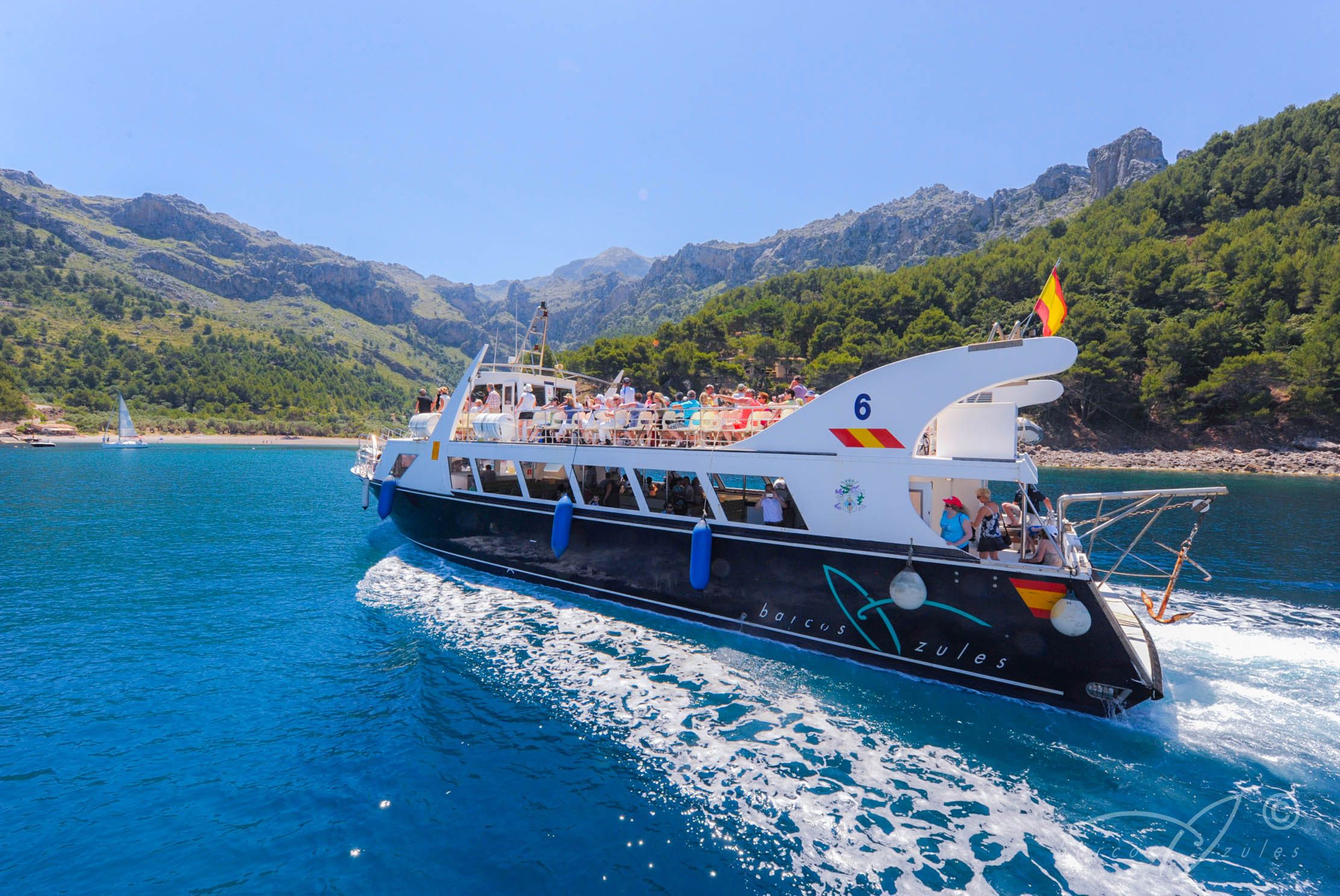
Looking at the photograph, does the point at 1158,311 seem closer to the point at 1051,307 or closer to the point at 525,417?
the point at 1051,307

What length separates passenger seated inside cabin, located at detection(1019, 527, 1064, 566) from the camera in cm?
908

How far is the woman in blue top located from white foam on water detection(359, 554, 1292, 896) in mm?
3098

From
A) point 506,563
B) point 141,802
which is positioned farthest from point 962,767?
point 506,563

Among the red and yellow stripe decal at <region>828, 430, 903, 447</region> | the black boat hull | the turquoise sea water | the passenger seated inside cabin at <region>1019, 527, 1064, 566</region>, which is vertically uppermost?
the red and yellow stripe decal at <region>828, 430, 903, 447</region>

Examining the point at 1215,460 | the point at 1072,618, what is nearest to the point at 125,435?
the point at 1072,618

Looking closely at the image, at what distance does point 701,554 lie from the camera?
11609 mm

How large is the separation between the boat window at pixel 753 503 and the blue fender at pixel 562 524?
3417mm

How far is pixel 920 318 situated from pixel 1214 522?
41595 millimetres

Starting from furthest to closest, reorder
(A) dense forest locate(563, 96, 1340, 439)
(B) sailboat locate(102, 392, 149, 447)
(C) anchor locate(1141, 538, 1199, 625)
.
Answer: (B) sailboat locate(102, 392, 149, 447) → (A) dense forest locate(563, 96, 1340, 439) → (C) anchor locate(1141, 538, 1199, 625)

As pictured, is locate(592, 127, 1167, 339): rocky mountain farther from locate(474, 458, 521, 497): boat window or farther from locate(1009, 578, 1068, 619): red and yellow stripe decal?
locate(1009, 578, 1068, 619): red and yellow stripe decal

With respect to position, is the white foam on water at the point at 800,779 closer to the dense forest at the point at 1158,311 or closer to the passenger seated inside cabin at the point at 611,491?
the passenger seated inside cabin at the point at 611,491

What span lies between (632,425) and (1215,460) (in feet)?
175

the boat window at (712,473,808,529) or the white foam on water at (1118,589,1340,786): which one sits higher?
the boat window at (712,473,808,529)

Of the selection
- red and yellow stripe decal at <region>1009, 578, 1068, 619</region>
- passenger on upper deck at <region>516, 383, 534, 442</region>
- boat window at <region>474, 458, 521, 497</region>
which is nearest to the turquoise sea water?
red and yellow stripe decal at <region>1009, 578, 1068, 619</region>
